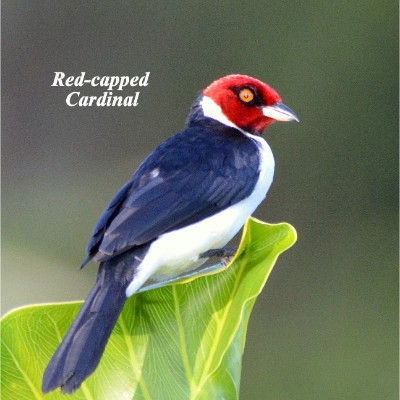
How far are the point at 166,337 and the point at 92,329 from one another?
0.70 ft

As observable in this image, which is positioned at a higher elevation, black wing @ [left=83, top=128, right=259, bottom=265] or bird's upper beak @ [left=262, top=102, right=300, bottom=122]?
bird's upper beak @ [left=262, top=102, right=300, bottom=122]

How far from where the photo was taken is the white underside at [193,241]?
2625mm

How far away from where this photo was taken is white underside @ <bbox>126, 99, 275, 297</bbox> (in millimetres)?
2625

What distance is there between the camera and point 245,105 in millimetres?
3395

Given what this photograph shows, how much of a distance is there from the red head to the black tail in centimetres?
94

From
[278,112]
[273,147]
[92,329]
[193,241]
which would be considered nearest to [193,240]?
[193,241]

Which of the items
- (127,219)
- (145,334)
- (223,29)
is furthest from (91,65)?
(145,334)

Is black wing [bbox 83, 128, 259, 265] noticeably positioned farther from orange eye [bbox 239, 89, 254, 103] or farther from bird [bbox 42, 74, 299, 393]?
orange eye [bbox 239, 89, 254, 103]

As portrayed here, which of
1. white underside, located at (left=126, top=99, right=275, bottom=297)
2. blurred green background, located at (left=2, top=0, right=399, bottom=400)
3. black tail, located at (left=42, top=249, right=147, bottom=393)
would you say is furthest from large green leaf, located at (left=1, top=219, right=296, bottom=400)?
blurred green background, located at (left=2, top=0, right=399, bottom=400)

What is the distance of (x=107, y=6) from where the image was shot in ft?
20.6

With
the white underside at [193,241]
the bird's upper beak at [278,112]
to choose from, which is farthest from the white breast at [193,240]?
the bird's upper beak at [278,112]

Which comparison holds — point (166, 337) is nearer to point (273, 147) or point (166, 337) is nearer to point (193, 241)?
point (193, 241)

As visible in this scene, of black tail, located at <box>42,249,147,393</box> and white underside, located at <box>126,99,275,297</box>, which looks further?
white underside, located at <box>126,99,275,297</box>

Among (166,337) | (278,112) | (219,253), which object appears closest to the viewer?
(166,337)
